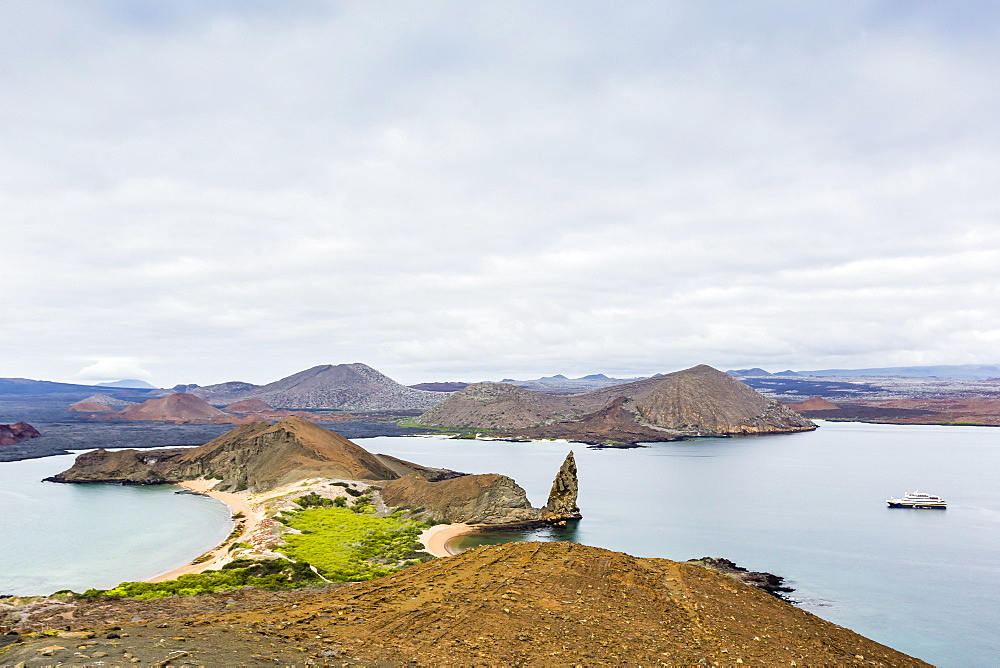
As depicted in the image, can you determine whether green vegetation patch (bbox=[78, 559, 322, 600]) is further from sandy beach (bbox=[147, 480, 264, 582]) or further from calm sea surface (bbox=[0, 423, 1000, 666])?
calm sea surface (bbox=[0, 423, 1000, 666])

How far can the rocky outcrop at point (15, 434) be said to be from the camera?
497ft

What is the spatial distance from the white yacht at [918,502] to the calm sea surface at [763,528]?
1409mm

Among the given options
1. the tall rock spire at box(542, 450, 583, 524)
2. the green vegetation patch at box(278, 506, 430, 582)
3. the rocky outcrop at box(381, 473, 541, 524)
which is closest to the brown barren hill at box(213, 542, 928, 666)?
the green vegetation patch at box(278, 506, 430, 582)

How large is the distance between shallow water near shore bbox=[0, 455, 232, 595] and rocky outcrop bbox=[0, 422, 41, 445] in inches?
2458

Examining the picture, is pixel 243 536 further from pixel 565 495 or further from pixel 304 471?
pixel 565 495

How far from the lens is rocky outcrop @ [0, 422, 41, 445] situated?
151400 mm

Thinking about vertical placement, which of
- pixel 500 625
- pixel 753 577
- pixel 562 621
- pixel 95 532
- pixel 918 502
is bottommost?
pixel 918 502

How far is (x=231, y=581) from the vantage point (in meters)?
38.9

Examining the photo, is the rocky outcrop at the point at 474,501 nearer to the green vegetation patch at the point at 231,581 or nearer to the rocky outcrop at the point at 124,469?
the green vegetation patch at the point at 231,581

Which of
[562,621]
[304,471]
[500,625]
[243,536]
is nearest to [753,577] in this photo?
[562,621]

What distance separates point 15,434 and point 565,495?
6366 inches

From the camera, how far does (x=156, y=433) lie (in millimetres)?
181000

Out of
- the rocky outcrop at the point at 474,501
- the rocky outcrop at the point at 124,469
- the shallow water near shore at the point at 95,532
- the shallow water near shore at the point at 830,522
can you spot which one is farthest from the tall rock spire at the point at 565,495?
the rocky outcrop at the point at 124,469


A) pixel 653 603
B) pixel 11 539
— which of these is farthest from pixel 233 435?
pixel 653 603
